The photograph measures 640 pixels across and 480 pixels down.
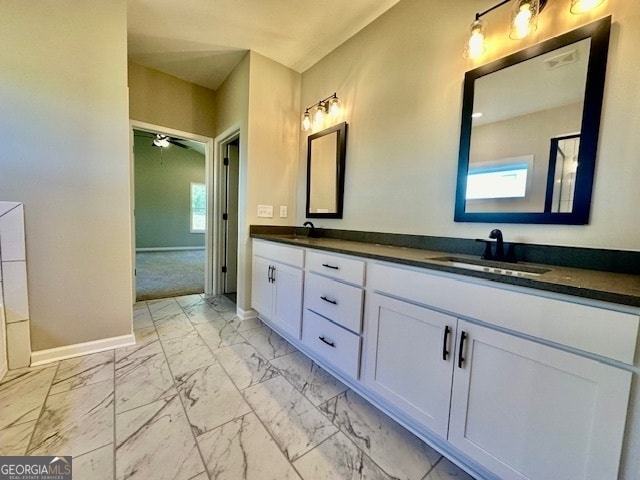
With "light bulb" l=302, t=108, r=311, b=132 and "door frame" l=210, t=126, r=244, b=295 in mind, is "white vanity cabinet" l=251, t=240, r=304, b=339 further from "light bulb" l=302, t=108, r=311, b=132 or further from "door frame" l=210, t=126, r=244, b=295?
"light bulb" l=302, t=108, r=311, b=132

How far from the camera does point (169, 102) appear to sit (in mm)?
3047

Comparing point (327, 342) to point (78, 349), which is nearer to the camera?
point (327, 342)

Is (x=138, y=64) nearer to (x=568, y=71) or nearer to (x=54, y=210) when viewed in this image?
(x=54, y=210)

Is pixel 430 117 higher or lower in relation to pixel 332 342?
higher

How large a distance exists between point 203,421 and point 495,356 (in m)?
1.40

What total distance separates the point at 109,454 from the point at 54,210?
159 cm

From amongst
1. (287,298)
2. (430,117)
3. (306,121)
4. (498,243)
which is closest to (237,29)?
(306,121)

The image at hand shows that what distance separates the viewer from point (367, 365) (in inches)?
57.7

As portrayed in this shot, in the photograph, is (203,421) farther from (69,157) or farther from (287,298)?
(69,157)

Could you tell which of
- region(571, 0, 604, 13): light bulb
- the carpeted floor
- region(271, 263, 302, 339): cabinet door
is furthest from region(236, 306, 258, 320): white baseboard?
region(571, 0, 604, 13): light bulb

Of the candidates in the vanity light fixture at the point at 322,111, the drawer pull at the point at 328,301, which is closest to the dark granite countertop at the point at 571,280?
the drawer pull at the point at 328,301

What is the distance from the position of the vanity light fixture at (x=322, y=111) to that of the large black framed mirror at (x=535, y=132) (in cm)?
114

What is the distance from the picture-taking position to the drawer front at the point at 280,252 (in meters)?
1.98

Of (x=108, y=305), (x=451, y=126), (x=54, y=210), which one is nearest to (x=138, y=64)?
(x=54, y=210)
